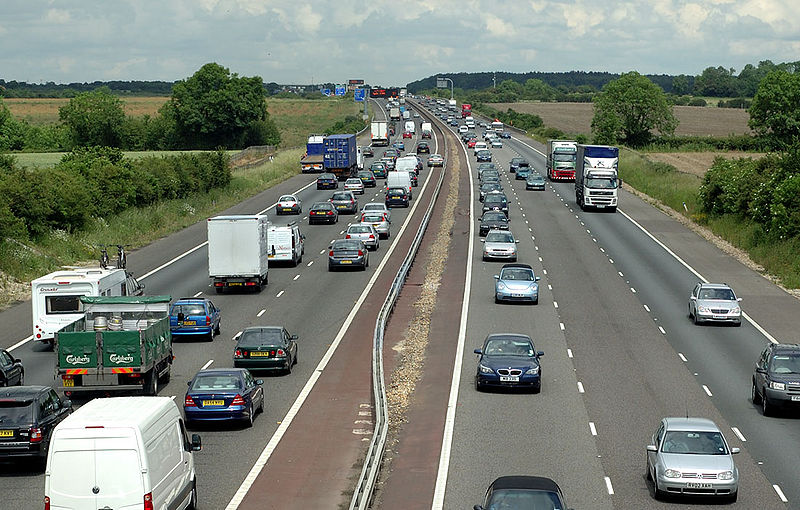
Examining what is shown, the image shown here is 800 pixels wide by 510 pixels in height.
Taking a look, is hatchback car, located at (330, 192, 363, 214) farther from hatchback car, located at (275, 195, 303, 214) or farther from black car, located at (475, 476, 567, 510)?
black car, located at (475, 476, 567, 510)

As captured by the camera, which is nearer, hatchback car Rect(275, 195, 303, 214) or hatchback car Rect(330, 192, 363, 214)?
hatchback car Rect(275, 195, 303, 214)

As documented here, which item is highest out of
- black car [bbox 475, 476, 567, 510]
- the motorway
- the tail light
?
black car [bbox 475, 476, 567, 510]

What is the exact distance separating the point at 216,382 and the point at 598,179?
55301mm

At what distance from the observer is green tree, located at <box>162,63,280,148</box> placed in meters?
172

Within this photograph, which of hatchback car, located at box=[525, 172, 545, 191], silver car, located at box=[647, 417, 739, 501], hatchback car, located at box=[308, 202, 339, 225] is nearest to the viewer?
silver car, located at box=[647, 417, 739, 501]

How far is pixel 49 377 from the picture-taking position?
32.8 metres

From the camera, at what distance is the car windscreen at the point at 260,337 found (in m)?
33.2

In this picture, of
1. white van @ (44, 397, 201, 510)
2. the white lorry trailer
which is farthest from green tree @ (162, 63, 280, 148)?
white van @ (44, 397, 201, 510)

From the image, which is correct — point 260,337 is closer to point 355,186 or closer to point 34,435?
point 34,435

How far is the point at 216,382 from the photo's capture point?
2691 cm

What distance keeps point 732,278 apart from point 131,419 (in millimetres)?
41356

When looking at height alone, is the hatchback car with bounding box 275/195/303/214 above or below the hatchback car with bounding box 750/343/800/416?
below

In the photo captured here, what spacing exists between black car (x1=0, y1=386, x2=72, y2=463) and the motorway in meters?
0.65

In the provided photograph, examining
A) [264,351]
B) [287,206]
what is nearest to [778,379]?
[264,351]
